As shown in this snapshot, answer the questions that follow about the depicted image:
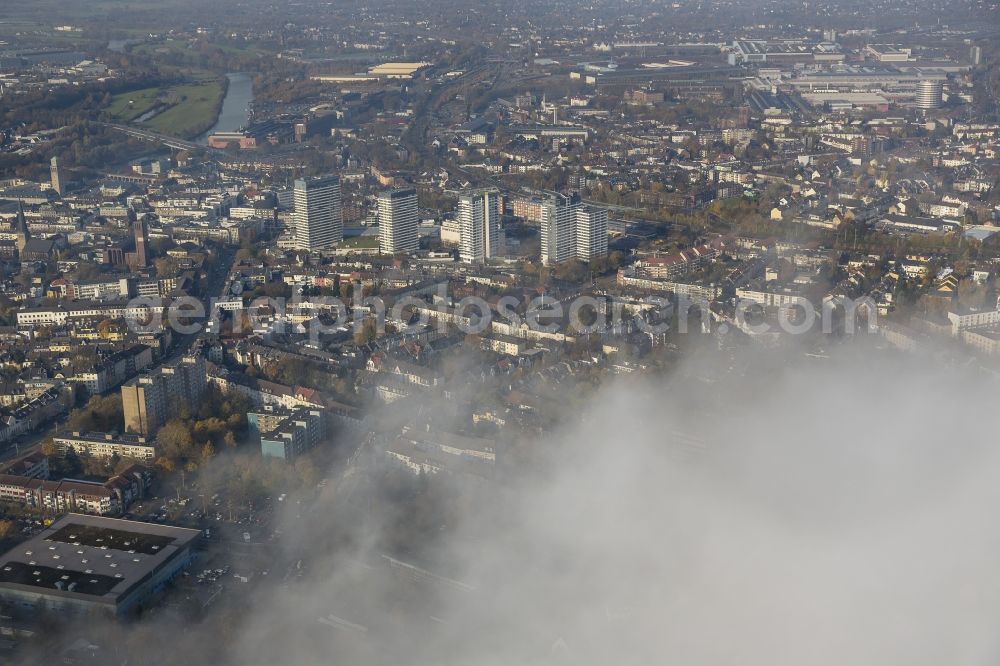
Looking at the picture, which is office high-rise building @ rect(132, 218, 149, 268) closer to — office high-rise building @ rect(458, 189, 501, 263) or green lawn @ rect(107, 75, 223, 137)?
office high-rise building @ rect(458, 189, 501, 263)

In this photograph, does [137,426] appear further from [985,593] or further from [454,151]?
[454,151]

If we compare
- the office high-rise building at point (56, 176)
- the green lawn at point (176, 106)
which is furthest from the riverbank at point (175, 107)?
the office high-rise building at point (56, 176)

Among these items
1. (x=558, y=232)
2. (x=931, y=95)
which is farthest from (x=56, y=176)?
(x=931, y=95)

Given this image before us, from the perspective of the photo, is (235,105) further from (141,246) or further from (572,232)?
(572,232)

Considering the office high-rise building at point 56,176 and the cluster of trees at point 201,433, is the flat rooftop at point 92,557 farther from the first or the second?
the office high-rise building at point 56,176

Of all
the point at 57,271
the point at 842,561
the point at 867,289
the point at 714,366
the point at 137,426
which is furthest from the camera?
the point at 57,271

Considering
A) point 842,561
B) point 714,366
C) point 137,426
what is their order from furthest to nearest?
point 714,366
point 137,426
point 842,561

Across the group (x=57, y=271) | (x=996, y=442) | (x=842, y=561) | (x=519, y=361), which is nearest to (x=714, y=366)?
(x=519, y=361)
